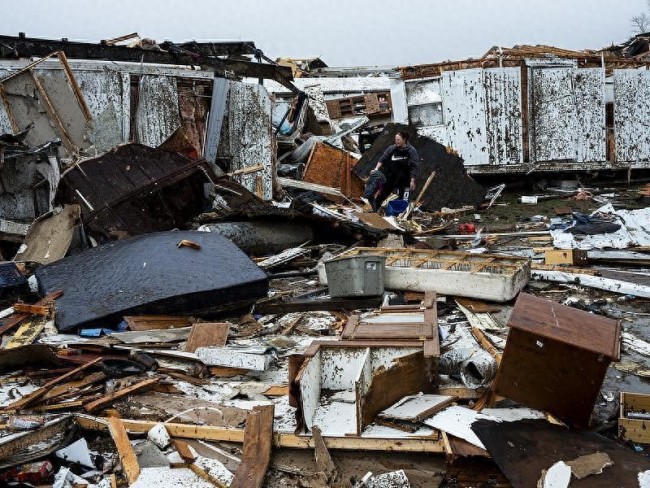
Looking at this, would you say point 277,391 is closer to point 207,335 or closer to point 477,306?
point 207,335

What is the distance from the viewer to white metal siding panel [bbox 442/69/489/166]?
1642cm

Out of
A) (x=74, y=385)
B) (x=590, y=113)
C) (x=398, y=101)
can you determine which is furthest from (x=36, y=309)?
(x=590, y=113)

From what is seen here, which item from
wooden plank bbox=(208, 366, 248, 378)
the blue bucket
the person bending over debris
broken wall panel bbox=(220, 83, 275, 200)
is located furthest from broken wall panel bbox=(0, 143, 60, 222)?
the blue bucket

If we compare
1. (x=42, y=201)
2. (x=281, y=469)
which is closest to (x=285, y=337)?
(x=281, y=469)

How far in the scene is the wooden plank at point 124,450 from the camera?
3449 millimetres

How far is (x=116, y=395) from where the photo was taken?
14.1ft

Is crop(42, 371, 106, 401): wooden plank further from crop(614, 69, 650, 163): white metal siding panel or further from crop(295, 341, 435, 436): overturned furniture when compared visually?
crop(614, 69, 650, 163): white metal siding panel

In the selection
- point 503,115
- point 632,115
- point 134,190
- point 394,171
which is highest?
point 503,115

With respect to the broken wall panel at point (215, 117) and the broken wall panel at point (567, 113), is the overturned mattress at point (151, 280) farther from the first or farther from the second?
the broken wall panel at point (567, 113)

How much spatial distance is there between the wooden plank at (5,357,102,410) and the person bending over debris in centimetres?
728

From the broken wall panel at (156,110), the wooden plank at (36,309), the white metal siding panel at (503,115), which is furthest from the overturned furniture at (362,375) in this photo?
the white metal siding panel at (503,115)

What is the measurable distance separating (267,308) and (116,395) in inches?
90.9

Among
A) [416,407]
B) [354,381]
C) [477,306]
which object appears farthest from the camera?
[477,306]

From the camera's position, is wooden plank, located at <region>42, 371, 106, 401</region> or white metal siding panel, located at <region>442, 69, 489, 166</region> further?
white metal siding panel, located at <region>442, 69, 489, 166</region>
